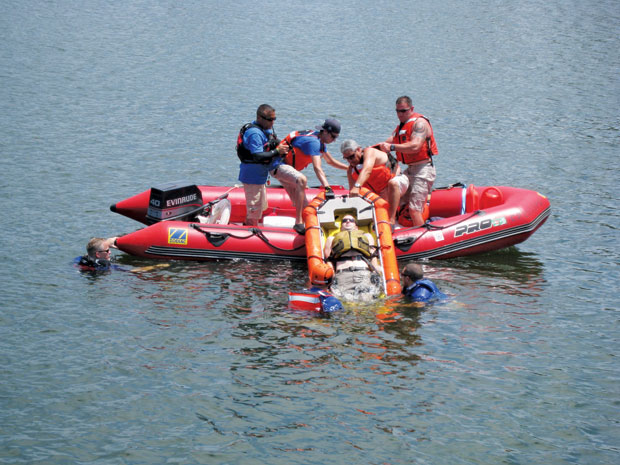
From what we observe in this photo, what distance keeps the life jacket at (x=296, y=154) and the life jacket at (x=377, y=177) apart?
0.72 metres

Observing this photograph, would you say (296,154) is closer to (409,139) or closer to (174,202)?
(409,139)

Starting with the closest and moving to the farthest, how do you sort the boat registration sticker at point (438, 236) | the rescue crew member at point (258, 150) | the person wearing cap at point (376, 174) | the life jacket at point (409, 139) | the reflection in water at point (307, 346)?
the reflection in water at point (307, 346), the person wearing cap at point (376, 174), the rescue crew member at point (258, 150), the boat registration sticker at point (438, 236), the life jacket at point (409, 139)

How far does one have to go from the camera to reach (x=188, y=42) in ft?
94.5

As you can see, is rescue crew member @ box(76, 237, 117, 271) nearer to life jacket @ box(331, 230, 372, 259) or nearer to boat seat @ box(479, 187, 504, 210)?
life jacket @ box(331, 230, 372, 259)

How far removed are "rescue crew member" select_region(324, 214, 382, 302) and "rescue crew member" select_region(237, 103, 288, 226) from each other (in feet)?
5.18

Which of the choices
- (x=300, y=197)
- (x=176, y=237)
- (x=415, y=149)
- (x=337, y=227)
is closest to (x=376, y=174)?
(x=415, y=149)

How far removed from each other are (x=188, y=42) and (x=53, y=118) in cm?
1049

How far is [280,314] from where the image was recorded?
9.57m

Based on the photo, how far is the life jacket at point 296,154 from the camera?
11.2m

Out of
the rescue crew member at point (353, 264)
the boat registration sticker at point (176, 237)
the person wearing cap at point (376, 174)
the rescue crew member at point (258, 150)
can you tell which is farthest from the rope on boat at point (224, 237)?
the person wearing cap at point (376, 174)

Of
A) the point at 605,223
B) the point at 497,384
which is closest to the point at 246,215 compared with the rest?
the point at 497,384

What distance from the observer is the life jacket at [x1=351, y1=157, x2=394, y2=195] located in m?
11.4

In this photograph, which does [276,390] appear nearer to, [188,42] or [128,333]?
[128,333]

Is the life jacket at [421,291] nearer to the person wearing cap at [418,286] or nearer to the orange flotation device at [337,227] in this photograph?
the person wearing cap at [418,286]
